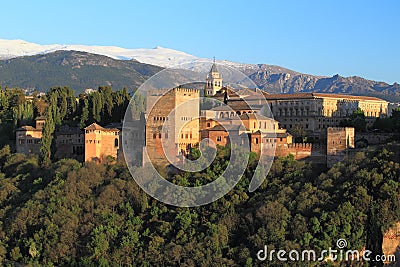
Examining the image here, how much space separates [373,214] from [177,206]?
783 cm

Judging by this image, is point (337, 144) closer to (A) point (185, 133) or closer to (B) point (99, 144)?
(A) point (185, 133)

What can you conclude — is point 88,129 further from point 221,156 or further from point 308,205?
point 308,205

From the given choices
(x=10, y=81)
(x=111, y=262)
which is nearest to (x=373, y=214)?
(x=111, y=262)

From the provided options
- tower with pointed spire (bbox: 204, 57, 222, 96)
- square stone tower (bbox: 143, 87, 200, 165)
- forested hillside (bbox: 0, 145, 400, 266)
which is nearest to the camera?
forested hillside (bbox: 0, 145, 400, 266)

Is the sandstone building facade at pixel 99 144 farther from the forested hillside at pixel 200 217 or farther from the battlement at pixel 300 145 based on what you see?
the battlement at pixel 300 145

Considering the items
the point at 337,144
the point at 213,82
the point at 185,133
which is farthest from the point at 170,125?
the point at 213,82

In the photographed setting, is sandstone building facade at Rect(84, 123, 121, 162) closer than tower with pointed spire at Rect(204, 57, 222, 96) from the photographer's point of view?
Yes

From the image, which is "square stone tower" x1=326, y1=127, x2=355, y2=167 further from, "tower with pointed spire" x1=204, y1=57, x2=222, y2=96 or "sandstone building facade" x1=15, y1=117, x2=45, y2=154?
"tower with pointed spire" x1=204, y1=57, x2=222, y2=96

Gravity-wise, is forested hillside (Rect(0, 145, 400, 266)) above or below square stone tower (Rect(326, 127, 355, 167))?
below

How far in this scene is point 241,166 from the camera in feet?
98.8

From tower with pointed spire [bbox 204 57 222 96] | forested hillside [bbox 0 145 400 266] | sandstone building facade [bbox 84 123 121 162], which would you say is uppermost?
tower with pointed spire [bbox 204 57 222 96]

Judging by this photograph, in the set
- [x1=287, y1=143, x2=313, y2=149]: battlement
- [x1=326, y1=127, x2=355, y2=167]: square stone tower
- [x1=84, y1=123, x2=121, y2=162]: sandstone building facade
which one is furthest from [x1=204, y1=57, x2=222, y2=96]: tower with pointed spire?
[x1=326, y1=127, x2=355, y2=167]: square stone tower

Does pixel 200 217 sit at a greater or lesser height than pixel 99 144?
lesser

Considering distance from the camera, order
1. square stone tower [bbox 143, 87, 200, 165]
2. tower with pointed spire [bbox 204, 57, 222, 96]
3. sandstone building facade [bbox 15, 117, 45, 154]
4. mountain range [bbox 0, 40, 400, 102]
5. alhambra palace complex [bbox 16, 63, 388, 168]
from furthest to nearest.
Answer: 1. mountain range [bbox 0, 40, 400, 102]
2. tower with pointed spire [bbox 204, 57, 222, 96]
3. sandstone building facade [bbox 15, 117, 45, 154]
4. square stone tower [bbox 143, 87, 200, 165]
5. alhambra palace complex [bbox 16, 63, 388, 168]
